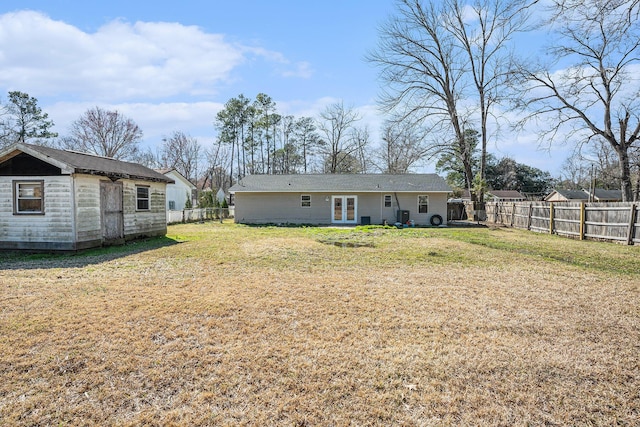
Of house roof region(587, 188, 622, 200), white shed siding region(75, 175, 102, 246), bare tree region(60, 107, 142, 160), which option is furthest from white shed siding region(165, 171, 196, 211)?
house roof region(587, 188, 622, 200)

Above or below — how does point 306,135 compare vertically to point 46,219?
above

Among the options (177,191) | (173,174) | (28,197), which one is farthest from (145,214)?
(177,191)

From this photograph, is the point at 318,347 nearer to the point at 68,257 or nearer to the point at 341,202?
the point at 68,257

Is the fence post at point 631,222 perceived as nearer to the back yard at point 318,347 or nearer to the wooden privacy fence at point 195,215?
the back yard at point 318,347

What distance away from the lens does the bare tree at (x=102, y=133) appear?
31312mm

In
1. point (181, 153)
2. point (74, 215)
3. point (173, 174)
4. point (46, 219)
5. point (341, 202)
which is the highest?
point (181, 153)

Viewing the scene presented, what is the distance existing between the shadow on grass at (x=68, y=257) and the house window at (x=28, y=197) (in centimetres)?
124

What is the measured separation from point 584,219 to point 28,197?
1909 centimetres

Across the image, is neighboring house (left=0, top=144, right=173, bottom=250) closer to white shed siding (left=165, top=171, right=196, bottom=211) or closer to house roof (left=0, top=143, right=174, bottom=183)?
house roof (left=0, top=143, right=174, bottom=183)

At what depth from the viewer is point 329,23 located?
1152 cm

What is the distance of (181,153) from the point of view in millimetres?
42031

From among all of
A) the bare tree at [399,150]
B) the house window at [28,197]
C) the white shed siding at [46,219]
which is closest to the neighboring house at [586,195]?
the bare tree at [399,150]

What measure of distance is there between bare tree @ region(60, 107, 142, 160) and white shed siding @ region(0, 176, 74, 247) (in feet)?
84.1

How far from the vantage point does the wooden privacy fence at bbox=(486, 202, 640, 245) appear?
36.2 feet
